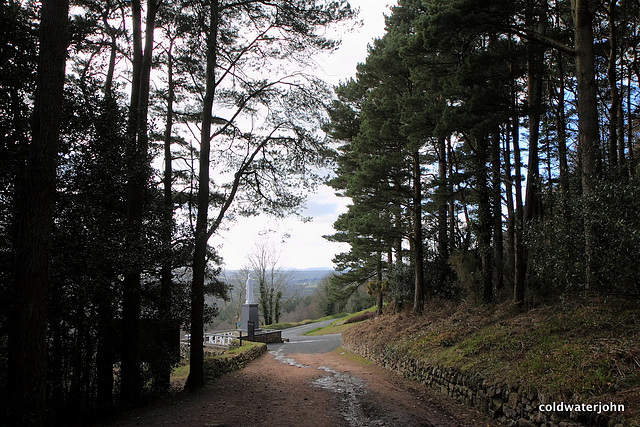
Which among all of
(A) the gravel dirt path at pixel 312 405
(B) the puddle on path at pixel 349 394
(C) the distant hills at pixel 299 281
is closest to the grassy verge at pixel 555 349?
(A) the gravel dirt path at pixel 312 405

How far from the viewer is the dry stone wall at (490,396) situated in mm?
4818

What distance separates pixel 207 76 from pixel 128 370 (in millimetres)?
7263

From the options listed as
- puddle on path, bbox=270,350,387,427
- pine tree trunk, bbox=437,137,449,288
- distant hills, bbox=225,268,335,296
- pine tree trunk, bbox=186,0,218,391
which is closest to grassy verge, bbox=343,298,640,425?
puddle on path, bbox=270,350,387,427

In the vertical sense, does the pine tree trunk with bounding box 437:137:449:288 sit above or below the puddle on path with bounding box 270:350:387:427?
above

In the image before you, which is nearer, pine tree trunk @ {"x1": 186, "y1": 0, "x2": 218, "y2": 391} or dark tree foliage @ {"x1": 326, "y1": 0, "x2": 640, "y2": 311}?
dark tree foliage @ {"x1": 326, "y1": 0, "x2": 640, "y2": 311}

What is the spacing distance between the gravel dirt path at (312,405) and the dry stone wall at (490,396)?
18cm

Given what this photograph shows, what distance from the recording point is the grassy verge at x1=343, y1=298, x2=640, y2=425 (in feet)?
15.1

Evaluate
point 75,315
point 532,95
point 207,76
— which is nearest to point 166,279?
point 75,315

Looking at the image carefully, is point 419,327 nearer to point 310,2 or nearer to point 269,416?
point 269,416

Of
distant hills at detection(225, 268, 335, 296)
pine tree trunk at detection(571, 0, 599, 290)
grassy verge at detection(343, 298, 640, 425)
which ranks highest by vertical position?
pine tree trunk at detection(571, 0, 599, 290)

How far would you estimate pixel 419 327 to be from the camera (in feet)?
40.1

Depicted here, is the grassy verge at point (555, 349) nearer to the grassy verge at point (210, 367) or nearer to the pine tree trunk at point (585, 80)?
the pine tree trunk at point (585, 80)

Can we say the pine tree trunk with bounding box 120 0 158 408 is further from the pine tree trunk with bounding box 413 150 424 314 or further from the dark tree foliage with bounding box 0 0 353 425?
the pine tree trunk with bounding box 413 150 424 314

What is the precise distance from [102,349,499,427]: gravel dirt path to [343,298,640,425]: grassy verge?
2.86 feet
